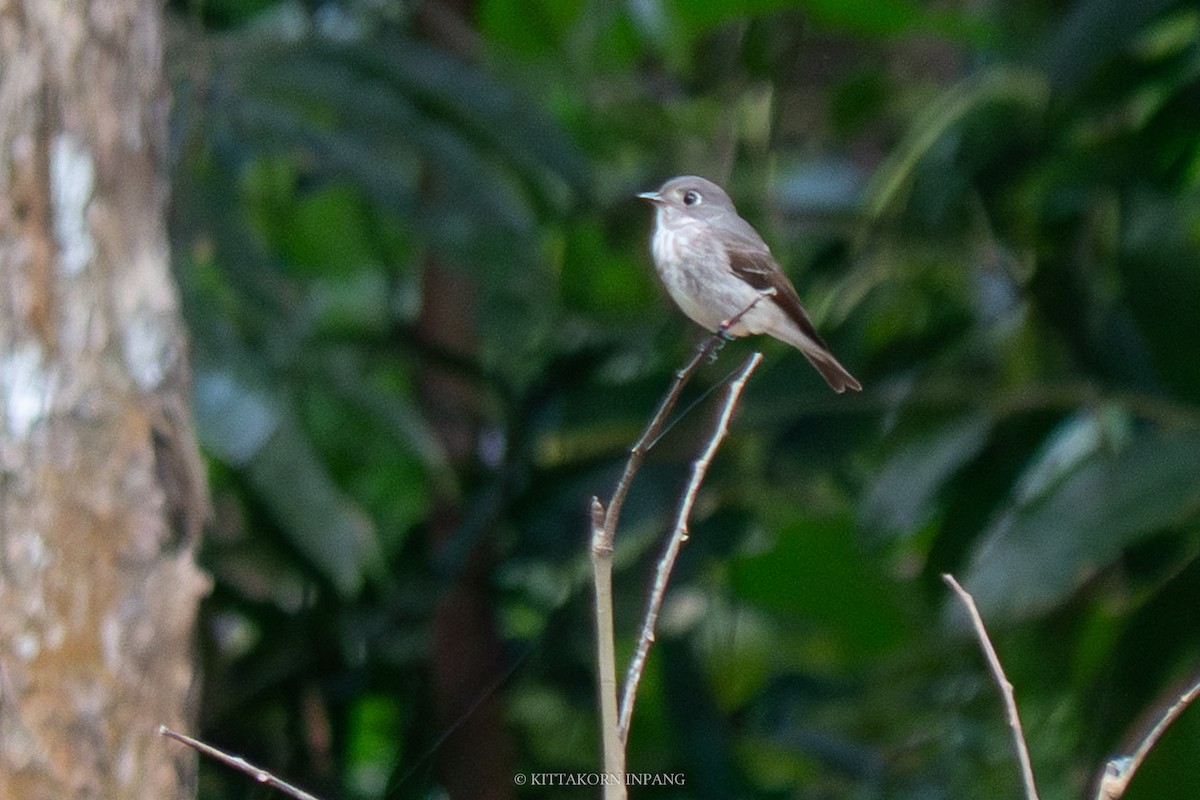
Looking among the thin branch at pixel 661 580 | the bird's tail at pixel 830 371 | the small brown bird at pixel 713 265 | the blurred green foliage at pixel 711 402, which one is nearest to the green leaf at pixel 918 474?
the blurred green foliage at pixel 711 402

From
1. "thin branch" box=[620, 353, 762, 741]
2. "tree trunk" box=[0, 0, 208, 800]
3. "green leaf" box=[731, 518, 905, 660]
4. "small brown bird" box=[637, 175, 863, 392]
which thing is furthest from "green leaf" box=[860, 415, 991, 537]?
"thin branch" box=[620, 353, 762, 741]

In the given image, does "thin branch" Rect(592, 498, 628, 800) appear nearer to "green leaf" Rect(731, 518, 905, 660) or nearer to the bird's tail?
the bird's tail

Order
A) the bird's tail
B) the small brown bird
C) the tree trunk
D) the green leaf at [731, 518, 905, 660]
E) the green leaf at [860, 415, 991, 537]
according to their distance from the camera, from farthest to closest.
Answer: the green leaf at [731, 518, 905, 660], the green leaf at [860, 415, 991, 537], the tree trunk, the bird's tail, the small brown bird

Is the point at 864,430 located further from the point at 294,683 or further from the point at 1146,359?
the point at 294,683

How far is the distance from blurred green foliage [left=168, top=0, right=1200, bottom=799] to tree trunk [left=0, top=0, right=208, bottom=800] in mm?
262

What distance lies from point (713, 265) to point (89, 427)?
97cm

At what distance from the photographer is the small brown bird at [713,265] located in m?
1.62

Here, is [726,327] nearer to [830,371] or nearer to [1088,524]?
[830,371]

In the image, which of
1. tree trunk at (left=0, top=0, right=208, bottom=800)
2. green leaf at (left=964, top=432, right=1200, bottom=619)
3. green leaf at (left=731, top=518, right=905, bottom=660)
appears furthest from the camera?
green leaf at (left=731, top=518, right=905, bottom=660)

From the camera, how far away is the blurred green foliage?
2.71 m

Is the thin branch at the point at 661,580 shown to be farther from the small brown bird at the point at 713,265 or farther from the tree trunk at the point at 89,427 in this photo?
the tree trunk at the point at 89,427

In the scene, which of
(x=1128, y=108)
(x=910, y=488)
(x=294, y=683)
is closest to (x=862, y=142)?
(x=1128, y=108)

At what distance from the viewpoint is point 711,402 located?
2.93 meters

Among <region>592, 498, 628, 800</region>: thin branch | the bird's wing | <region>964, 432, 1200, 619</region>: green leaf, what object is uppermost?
the bird's wing
